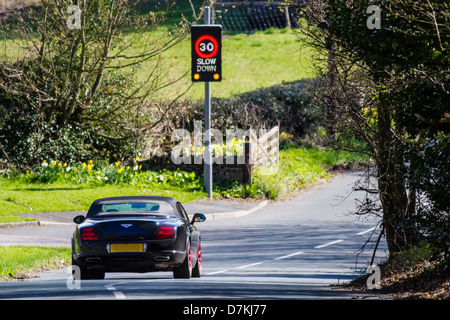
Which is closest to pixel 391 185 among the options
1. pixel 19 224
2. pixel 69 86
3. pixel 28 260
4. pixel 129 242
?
pixel 129 242

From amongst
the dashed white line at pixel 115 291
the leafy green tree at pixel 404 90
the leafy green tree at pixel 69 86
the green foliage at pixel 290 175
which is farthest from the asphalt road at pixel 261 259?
the leafy green tree at pixel 69 86

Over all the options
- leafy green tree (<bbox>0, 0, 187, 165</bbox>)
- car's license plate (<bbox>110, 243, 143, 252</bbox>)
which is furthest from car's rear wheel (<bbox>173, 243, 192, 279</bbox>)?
leafy green tree (<bbox>0, 0, 187, 165</bbox>)

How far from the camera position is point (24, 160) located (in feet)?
88.1

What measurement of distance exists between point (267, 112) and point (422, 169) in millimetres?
22753

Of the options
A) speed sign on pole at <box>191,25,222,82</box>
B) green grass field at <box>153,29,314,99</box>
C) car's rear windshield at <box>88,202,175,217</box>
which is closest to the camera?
car's rear windshield at <box>88,202,175,217</box>

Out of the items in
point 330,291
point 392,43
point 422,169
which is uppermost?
point 392,43

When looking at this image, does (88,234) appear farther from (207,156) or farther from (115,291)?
(207,156)

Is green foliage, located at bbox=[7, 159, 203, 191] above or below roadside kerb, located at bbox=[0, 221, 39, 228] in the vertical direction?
→ above

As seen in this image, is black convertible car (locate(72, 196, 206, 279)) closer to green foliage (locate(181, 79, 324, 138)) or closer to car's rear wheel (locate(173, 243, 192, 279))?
car's rear wheel (locate(173, 243, 192, 279))

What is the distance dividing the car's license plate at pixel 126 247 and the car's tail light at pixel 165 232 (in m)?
0.29

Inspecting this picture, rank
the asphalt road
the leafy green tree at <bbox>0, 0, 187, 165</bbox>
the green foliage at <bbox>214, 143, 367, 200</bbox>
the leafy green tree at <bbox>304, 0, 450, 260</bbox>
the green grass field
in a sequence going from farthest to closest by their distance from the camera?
the green grass field < the green foliage at <bbox>214, 143, 367, 200</bbox> < the leafy green tree at <bbox>0, 0, 187, 165</bbox> < the asphalt road < the leafy green tree at <bbox>304, 0, 450, 260</bbox>

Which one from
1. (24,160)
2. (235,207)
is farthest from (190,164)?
(24,160)

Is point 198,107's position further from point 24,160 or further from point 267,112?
point 24,160

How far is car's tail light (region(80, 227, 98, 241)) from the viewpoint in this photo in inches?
477
